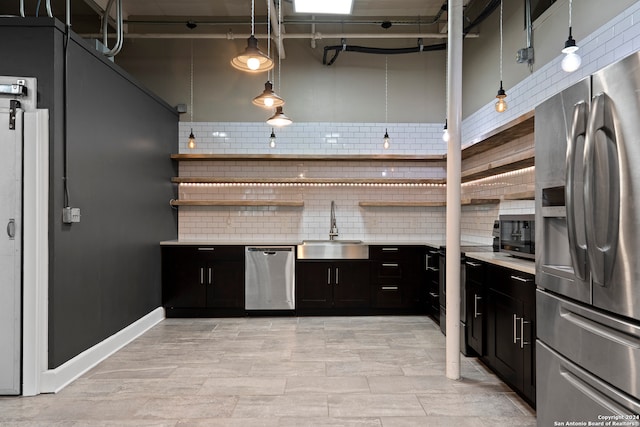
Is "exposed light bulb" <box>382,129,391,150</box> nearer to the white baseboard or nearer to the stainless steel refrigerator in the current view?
Answer: the stainless steel refrigerator

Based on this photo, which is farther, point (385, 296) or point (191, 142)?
point (191, 142)

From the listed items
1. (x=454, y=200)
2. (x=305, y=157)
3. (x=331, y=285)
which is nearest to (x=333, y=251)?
(x=331, y=285)

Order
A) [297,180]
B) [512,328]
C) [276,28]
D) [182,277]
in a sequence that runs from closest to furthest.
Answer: [512,328] < [276,28] < [182,277] < [297,180]

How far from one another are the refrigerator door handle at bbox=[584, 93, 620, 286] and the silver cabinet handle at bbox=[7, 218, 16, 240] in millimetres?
3363

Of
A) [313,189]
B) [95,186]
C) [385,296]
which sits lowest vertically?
[385,296]

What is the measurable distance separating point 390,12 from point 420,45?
1.94ft

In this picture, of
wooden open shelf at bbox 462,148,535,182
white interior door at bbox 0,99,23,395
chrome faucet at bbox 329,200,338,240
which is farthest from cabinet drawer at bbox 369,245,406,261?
white interior door at bbox 0,99,23,395

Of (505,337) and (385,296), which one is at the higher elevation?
(505,337)

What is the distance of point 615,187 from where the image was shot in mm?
1448

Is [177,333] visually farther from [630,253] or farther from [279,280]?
[630,253]

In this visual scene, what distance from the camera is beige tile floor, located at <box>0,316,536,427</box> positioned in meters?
2.38

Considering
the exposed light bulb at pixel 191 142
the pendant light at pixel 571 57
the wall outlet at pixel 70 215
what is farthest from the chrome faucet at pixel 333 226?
the pendant light at pixel 571 57

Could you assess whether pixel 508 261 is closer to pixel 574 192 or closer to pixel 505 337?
pixel 505 337

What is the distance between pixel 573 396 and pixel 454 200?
1.51 m
